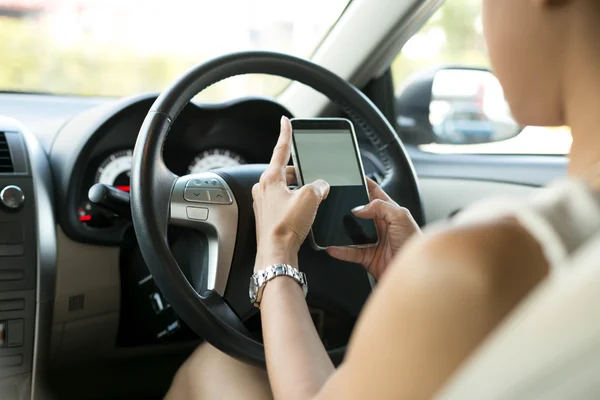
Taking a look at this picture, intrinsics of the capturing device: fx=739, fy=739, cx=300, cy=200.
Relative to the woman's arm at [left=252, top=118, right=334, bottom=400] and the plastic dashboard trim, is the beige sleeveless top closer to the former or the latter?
the woman's arm at [left=252, top=118, right=334, bottom=400]

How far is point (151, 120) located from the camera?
122 cm

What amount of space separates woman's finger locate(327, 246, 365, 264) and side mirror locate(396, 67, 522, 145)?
884 mm

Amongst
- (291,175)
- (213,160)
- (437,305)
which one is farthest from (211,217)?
(437,305)

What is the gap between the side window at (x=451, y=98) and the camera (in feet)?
6.27

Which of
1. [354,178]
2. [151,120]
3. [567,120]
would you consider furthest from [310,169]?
[567,120]

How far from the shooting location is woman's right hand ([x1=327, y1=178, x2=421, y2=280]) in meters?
1.21

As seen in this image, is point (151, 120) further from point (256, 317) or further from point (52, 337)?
point (52, 337)

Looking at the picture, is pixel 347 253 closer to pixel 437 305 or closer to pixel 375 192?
pixel 375 192

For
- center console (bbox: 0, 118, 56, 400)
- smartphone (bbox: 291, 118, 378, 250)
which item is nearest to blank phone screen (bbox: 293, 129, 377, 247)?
smartphone (bbox: 291, 118, 378, 250)

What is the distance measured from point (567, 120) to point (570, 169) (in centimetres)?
5

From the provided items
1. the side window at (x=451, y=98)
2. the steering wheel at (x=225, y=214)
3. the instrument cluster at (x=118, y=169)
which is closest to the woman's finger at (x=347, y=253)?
the steering wheel at (x=225, y=214)

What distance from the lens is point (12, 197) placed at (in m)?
1.40

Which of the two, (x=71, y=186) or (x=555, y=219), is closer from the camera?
(x=555, y=219)

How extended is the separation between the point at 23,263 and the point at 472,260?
3.61ft
